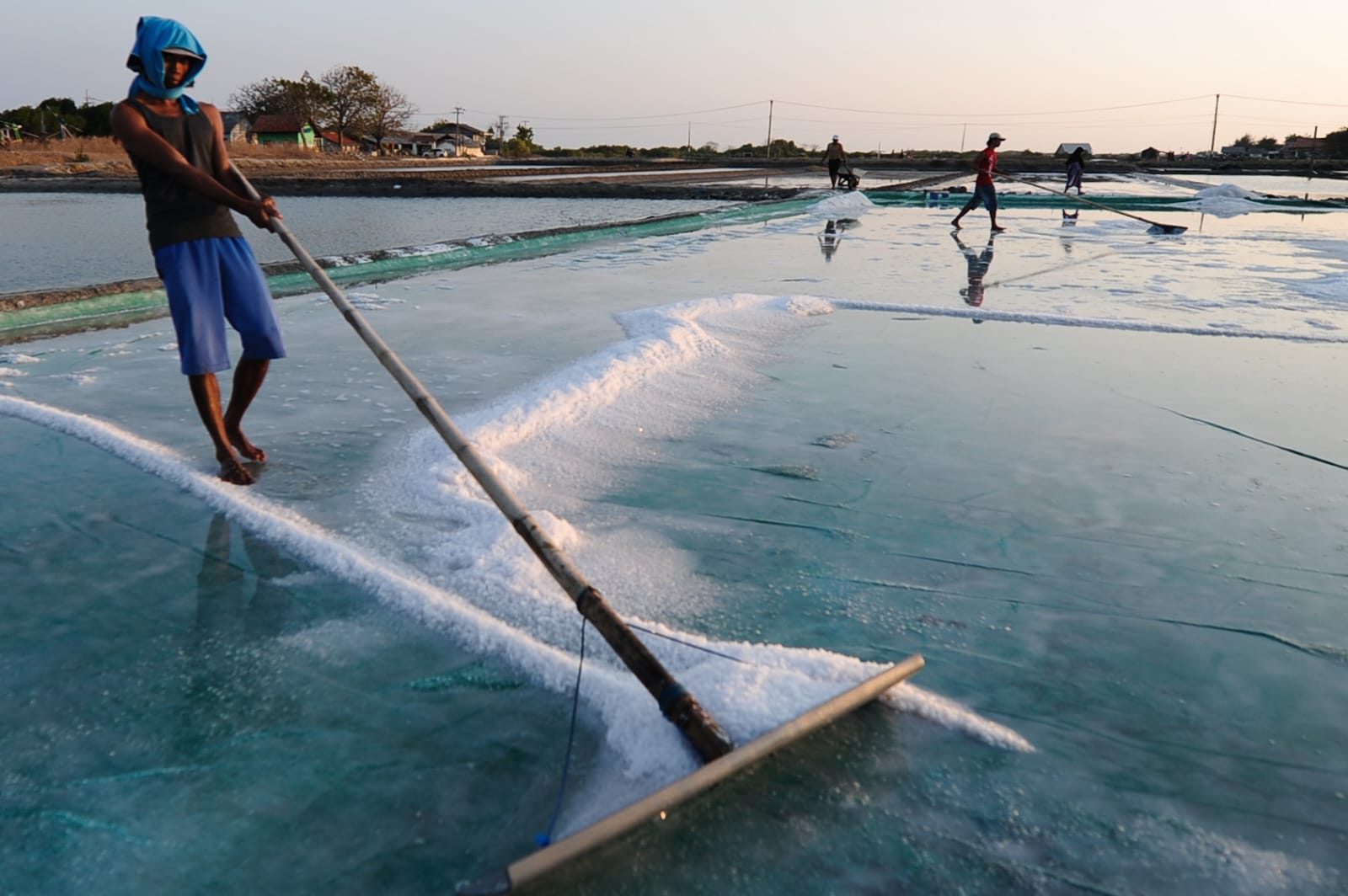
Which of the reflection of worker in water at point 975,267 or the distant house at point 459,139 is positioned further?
the distant house at point 459,139

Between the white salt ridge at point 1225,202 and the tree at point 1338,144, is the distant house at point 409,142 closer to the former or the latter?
the white salt ridge at point 1225,202

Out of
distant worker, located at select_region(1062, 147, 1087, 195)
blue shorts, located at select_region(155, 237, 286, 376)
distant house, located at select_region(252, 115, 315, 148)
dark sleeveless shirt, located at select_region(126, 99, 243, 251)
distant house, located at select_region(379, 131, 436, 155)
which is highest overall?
distant house, located at select_region(379, 131, 436, 155)

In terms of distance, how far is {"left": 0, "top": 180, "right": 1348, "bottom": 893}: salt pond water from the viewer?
1.44m

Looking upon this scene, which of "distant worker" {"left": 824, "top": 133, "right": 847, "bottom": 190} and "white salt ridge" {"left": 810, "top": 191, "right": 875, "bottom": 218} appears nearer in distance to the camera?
"white salt ridge" {"left": 810, "top": 191, "right": 875, "bottom": 218}

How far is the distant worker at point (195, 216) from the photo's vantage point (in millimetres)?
Answer: 2631

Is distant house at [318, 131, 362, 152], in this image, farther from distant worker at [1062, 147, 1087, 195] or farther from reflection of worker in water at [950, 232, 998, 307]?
reflection of worker in water at [950, 232, 998, 307]

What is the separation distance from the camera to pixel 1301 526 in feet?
8.78

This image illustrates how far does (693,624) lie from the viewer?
2.11m

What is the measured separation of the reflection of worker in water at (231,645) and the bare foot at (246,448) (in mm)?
589

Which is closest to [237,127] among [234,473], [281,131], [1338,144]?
[281,131]

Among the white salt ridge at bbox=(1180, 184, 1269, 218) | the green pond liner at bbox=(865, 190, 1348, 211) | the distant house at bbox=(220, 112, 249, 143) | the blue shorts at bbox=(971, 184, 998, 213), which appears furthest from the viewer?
the distant house at bbox=(220, 112, 249, 143)

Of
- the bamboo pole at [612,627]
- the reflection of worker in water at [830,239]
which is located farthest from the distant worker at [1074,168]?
the bamboo pole at [612,627]

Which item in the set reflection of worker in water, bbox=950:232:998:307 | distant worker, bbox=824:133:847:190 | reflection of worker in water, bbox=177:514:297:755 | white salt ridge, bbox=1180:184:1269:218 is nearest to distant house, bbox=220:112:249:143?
distant worker, bbox=824:133:847:190

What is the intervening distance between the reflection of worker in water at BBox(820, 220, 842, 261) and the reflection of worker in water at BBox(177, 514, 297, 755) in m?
8.01
